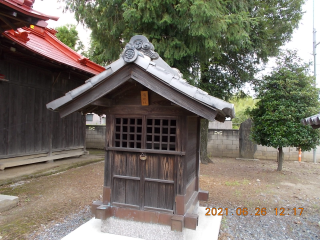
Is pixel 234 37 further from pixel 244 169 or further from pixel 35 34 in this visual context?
pixel 35 34

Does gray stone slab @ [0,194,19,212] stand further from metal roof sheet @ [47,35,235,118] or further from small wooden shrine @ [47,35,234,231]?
metal roof sheet @ [47,35,235,118]

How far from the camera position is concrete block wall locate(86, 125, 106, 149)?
14766mm

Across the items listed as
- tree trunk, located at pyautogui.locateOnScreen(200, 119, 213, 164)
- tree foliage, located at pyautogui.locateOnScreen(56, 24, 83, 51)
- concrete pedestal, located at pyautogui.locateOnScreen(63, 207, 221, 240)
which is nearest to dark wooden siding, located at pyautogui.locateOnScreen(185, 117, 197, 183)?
concrete pedestal, located at pyautogui.locateOnScreen(63, 207, 221, 240)

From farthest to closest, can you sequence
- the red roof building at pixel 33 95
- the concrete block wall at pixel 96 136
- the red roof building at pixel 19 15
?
the concrete block wall at pixel 96 136, the red roof building at pixel 33 95, the red roof building at pixel 19 15

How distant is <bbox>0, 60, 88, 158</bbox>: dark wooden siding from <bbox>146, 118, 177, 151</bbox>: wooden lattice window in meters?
5.85

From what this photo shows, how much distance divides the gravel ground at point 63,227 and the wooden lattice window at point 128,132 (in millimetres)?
1736

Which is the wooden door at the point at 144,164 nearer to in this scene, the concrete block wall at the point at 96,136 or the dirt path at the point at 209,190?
the dirt path at the point at 209,190

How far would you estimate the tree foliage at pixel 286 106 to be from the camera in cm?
802

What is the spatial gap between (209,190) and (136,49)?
484 cm

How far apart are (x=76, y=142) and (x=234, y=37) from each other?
308 inches

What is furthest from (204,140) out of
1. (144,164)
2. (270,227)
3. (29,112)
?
(144,164)

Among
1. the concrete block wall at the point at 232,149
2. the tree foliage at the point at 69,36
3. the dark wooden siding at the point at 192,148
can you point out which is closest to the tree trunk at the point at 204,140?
the concrete block wall at the point at 232,149

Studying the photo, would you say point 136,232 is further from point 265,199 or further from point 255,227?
point 265,199

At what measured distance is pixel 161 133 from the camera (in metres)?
3.63
